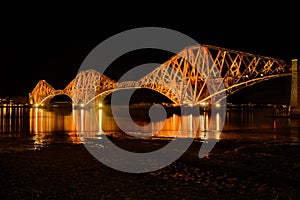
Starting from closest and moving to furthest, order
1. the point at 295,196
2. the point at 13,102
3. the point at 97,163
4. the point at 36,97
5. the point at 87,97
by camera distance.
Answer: the point at 295,196 < the point at 97,163 < the point at 87,97 < the point at 36,97 < the point at 13,102

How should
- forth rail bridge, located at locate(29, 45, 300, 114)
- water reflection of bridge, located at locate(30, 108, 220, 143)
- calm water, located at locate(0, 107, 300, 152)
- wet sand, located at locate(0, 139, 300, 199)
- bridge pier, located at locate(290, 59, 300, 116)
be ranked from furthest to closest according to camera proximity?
forth rail bridge, located at locate(29, 45, 300, 114)
bridge pier, located at locate(290, 59, 300, 116)
water reflection of bridge, located at locate(30, 108, 220, 143)
calm water, located at locate(0, 107, 300, 152)
wet sand, located at locate(0, 139, 300, 199)

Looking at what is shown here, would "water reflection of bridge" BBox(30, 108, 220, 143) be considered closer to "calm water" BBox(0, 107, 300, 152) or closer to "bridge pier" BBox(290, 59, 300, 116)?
"calm water" BBox(0, 107, 300, 152)

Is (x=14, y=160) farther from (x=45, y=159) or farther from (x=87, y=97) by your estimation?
(x=87, y=97)

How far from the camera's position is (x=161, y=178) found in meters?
10.4

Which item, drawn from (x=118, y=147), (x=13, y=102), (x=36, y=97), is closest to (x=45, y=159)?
(x=118, y=147)

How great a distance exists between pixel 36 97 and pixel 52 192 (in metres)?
150

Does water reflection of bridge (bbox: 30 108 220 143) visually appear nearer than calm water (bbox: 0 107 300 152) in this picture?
No

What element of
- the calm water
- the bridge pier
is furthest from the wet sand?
the bridge pier

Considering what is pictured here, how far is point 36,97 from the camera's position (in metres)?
153

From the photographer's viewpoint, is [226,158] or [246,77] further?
[246,77]

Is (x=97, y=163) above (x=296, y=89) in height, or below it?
below

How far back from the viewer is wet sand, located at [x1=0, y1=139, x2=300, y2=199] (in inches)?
345

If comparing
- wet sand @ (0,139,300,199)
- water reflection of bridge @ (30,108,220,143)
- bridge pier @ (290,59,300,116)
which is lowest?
water reflection of bridge @ (30,108,220,143)

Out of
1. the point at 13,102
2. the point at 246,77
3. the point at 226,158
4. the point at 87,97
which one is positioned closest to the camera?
the point at 226,158
